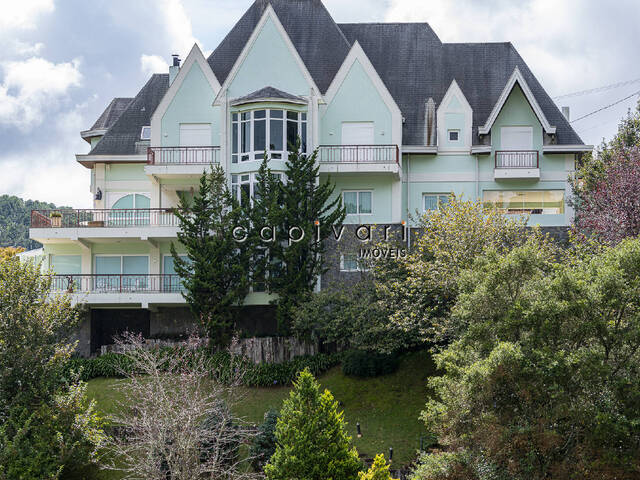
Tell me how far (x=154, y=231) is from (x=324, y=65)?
→ 11.9 m

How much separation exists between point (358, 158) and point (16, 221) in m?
85.6

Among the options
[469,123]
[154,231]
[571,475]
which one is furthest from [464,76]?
[571,475]

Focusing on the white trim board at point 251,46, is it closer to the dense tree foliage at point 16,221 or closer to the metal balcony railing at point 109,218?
the metal balcony railing at point 109,218

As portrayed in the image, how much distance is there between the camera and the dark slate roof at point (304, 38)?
41781 millimetres

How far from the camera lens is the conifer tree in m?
24.2

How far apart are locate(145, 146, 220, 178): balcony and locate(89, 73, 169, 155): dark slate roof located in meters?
3.67

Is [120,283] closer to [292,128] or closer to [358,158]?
[292,128]

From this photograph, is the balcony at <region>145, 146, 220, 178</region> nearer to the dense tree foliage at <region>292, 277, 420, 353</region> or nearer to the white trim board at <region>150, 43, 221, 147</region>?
the white trim board at <region>150, 43, 221, 147</region>

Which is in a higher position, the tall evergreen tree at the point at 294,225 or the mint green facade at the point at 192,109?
the mint green facade at the point at 192,109

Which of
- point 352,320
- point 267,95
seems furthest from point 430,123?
point 352,320

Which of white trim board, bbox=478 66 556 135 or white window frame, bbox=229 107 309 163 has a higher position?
white trim board, bbox=478 66 556 135

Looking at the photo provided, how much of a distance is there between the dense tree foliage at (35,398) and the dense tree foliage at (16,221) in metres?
79.1

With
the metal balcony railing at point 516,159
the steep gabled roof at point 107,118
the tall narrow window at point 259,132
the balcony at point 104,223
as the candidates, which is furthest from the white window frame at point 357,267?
the steep gabled roof at point 107,118

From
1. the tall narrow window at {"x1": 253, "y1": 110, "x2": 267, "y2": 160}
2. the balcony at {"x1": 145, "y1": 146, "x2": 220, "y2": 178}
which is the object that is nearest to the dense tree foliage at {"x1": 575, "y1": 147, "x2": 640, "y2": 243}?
the tall narrow window at {"x1": 253, "y1": 110, "x2": 267, "y2": 160}
